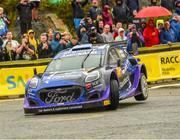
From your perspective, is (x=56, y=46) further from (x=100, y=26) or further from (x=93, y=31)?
(x=100, y=26)

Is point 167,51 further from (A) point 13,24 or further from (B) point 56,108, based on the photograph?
(B) point 56,108

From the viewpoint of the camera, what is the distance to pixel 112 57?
1750 centimetres

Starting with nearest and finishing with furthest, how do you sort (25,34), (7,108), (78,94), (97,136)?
(97,136) → (78,94) → (7,108) → (25,34)

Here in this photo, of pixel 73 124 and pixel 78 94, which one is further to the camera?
pixel 78 94

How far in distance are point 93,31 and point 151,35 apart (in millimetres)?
2812

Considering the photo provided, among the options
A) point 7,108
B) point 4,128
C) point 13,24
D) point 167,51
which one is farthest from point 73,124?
point 13,24

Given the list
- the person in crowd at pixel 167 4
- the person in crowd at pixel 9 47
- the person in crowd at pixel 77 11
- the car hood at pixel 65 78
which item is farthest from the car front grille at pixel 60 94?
the person in crowd at pixel 167 4

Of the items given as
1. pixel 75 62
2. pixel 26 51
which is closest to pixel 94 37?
pixel 26 51

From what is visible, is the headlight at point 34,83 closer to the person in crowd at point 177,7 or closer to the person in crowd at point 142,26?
the person in crowd at point 142,26

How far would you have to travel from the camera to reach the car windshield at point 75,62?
16.9 meters

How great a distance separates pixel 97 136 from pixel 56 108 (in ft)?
14.5

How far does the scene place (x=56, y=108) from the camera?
1591cm

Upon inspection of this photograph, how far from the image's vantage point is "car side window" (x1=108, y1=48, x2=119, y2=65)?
17234 millimetres

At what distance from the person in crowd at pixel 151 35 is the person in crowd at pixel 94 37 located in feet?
7.23
